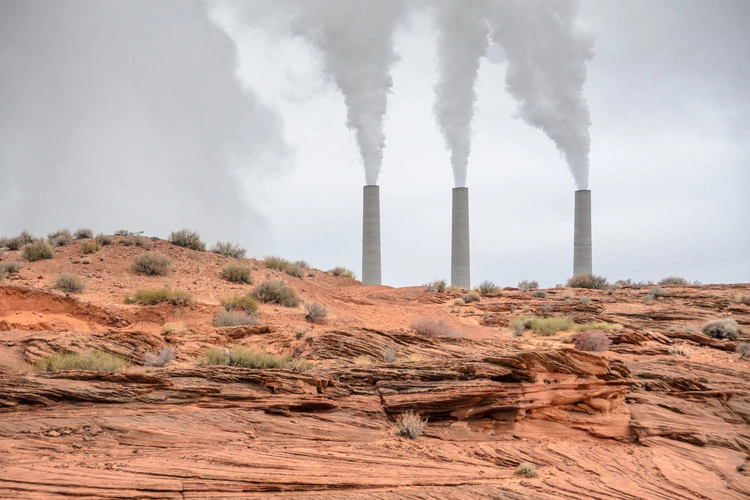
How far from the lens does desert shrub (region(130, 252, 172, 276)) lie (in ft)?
77.1

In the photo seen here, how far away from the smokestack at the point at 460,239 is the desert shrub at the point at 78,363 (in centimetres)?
3299

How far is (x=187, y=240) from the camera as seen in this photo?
99.0ft

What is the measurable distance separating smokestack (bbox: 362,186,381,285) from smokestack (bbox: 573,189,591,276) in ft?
44.1

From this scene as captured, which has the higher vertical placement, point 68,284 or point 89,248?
point 89,248

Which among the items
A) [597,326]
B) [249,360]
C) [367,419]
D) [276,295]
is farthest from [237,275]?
[367,419]

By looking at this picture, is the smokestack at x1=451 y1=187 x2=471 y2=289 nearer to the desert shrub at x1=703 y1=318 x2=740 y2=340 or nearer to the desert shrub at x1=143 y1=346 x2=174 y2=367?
the desert shrub at x1=703 y1=318 x2=740 y2=340

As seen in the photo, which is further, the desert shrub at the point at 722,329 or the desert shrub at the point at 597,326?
the desert shrub at the point at 597,326

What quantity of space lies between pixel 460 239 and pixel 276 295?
22934 mm

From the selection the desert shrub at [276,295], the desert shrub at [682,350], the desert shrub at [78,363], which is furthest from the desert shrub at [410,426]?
the desert shrub at [276,295]

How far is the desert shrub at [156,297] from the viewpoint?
1886cm

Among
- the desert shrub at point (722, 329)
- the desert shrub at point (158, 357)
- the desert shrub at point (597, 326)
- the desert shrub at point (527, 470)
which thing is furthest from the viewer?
the desert shrub at point (597, 326)

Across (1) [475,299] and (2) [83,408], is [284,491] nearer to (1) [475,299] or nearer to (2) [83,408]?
(2) [83,408]

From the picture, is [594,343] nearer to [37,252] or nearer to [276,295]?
[276,295]

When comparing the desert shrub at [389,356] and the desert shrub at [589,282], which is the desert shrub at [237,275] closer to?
the desert shrub at [389,356]
